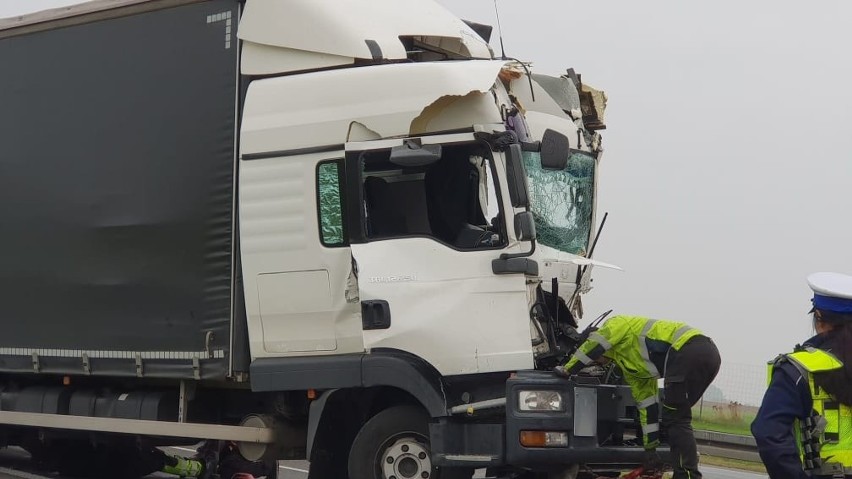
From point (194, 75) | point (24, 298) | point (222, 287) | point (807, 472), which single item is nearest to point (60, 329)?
point (24, 298)

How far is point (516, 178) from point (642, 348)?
147cm

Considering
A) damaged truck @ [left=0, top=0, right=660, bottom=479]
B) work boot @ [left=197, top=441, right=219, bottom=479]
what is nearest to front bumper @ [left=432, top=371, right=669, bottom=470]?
damaged truck @ [left=0, top=0, right=660, bottom=479]

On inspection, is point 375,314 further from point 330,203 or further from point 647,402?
point 647,402

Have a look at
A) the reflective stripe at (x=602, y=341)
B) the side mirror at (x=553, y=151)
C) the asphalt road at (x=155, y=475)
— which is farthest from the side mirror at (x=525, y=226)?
the asphalt road at (x=155, y=475)

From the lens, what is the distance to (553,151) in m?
7.61

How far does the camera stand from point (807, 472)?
4.15 metres

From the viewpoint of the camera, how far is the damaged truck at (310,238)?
7508 mm

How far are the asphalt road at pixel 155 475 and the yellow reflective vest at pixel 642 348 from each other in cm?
527

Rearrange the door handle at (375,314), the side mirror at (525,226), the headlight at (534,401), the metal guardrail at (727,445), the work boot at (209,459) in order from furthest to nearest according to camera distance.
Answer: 1. the metal guardrail at (727,445)
2. the work boot at (209,459)
3. the door handle at (375,314)
4. the side mirror at (525,226)
5. the headlight at (534,401)

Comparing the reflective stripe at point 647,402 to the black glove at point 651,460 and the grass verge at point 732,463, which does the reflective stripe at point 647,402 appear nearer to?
the black glove at point 651,460

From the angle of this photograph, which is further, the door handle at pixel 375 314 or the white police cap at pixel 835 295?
the door handle at pixel 375 314

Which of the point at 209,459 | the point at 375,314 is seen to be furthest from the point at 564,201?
the point at 209,459

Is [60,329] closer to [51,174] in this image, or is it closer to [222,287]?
[51,174]

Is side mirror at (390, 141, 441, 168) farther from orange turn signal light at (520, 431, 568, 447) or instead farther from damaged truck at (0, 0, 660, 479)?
orange turn signal light at (520, 431, 568, 447)
